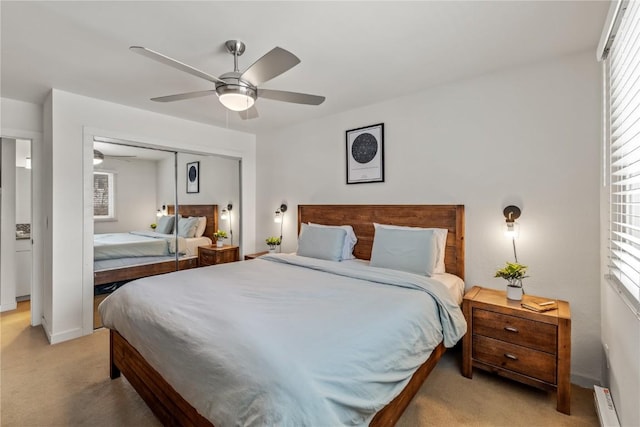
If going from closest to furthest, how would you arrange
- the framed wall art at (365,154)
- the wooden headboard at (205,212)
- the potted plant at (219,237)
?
the framed wall art at (365,154), the wooden headboard at (205,212), the potted plant at (219,237)

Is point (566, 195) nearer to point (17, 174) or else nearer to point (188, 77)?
point (188, 77)

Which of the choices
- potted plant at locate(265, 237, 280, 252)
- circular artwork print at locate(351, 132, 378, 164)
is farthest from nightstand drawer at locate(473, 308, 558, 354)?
potted plant at locate(265, 237, 280, 252)

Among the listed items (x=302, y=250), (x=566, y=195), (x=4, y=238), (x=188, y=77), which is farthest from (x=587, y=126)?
(x=4, y=238)

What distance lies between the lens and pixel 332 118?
3.69 meters

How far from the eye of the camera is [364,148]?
3.38 meters

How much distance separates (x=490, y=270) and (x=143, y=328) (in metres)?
2.67

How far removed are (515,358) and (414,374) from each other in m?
0.88

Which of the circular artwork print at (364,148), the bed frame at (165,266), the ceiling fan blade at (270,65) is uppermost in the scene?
the ceiling fan blade at (270,65)

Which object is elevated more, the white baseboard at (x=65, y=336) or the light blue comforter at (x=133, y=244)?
the light blue comforter at (x=133, y=244)

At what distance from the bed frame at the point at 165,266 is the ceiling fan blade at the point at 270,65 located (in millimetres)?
2647

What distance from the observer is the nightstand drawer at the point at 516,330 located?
6.40ft

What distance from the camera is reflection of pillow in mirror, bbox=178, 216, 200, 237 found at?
3947 mm

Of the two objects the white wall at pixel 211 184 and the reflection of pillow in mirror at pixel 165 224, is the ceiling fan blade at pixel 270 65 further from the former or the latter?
the reflection of pillow in mirror at pixel 165 224

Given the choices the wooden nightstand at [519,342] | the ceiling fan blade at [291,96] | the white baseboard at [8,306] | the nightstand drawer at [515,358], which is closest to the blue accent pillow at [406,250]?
the wooden nightstand at [519,342]
